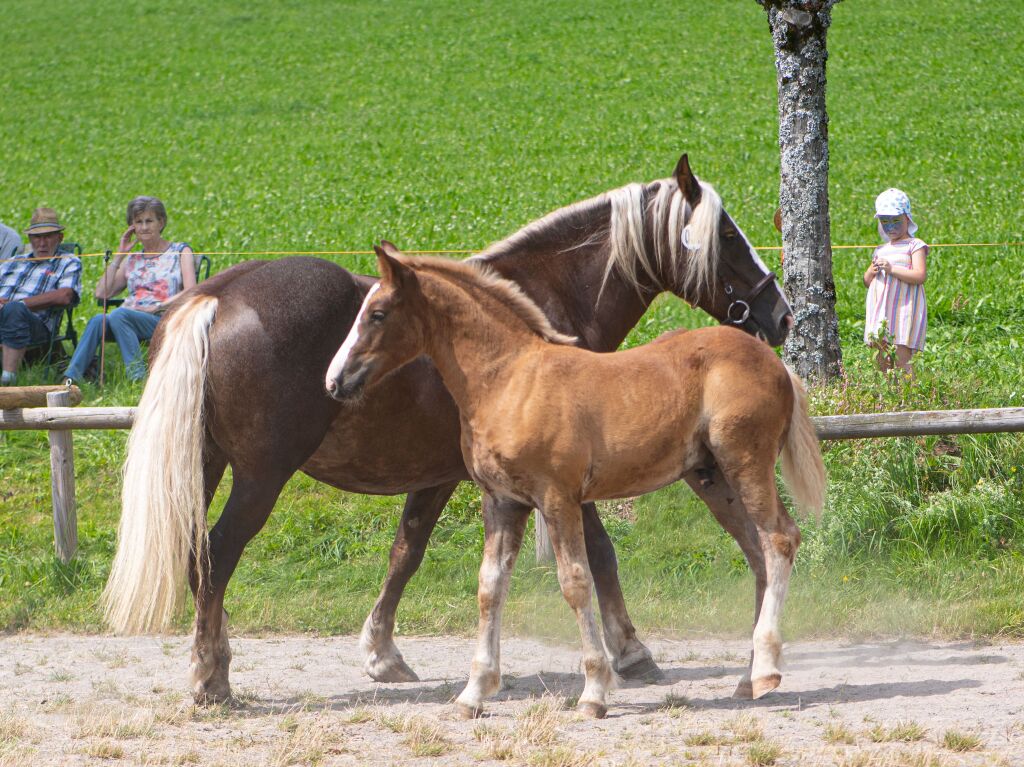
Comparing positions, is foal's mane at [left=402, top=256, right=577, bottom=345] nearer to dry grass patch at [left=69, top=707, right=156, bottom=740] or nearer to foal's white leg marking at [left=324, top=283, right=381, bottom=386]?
foal's white leg marking at [left=324, top=283, right=381, bottom=386]

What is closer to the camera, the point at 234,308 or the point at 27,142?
the point at 234,308

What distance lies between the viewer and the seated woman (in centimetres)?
839

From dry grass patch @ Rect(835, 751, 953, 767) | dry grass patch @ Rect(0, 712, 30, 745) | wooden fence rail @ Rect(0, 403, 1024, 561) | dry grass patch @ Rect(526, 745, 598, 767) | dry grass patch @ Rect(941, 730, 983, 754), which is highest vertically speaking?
wooden fence rail @ Rect(0, 403, 1024, 561)

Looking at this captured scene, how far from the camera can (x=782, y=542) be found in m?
4.50

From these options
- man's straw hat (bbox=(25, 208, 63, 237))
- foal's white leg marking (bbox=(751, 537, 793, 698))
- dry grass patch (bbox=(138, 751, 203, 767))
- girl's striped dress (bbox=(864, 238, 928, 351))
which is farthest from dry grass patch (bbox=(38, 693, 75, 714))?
man's straw hat (bbox=(25, 208, 63, 237))

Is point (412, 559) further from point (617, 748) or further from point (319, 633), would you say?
point (617, 748)

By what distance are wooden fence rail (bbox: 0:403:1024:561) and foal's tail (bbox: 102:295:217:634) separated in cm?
186

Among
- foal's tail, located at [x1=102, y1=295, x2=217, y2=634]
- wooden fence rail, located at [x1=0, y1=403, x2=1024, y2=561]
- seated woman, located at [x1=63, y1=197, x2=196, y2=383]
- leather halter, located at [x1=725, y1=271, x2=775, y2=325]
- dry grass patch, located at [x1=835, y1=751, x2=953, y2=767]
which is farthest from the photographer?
seated woman, located at [x1=63, y1=197, x2=196, y2=383]

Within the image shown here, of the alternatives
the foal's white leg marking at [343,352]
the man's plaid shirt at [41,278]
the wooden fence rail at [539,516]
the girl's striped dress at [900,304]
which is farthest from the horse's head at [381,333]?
the man's plaid shirt at [41,278]

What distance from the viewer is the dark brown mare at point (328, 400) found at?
4.54m

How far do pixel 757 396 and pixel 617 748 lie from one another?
1420mm

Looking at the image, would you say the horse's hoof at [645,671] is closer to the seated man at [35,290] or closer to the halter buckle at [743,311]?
the halter buckle at [743,311]

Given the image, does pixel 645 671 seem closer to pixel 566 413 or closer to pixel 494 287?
pixel 566 413

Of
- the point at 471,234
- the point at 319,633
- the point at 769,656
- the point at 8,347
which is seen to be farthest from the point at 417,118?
the point at 769,656
